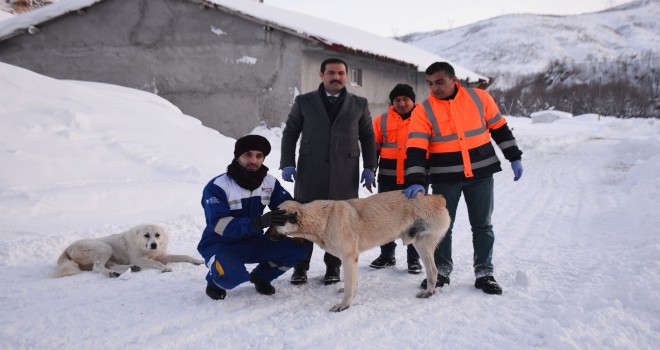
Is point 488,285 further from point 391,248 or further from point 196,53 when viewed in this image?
point 196,53

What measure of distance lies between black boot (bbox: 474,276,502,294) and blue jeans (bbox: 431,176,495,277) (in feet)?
0.15

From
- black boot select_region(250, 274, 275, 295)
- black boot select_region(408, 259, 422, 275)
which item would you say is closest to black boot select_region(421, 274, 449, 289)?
black boot select_region(408, 259, 422, 275)

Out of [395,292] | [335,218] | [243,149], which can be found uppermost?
[243,149]

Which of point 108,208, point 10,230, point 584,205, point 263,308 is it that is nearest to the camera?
point 263,308

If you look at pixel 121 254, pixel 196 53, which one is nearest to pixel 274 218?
pixel 121 254

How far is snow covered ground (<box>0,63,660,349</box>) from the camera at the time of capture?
2.75 m

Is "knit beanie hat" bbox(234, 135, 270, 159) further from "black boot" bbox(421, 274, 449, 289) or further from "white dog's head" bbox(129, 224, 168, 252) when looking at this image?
"black boot" bbox(421, 274, 449, 289)

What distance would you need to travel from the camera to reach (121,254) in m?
4.37

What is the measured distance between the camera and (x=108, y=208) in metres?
5.69

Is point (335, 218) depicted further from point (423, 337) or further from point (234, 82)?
point (234, 82)

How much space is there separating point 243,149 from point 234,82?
333 inches

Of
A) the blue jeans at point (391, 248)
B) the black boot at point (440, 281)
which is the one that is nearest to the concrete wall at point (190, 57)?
the blue jeans at point (391, 248)

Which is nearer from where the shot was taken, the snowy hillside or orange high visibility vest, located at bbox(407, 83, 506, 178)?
orange high visibility vest, located at bbox(407, 83, 506, 178)

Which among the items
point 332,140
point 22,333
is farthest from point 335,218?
point 22,333
